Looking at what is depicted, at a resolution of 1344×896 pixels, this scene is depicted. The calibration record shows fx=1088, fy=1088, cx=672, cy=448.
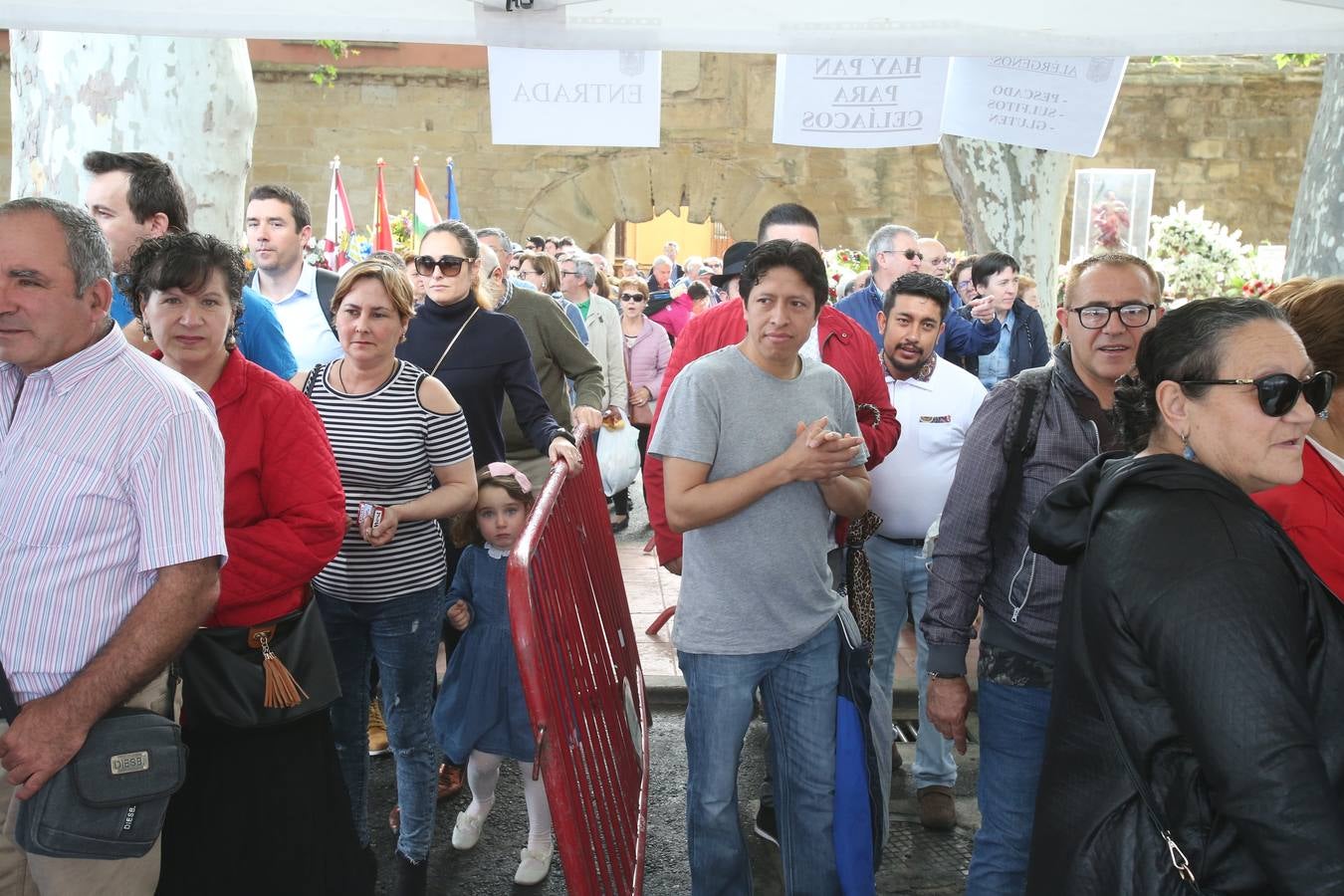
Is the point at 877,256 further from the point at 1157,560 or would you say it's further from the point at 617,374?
the point at 1157,560

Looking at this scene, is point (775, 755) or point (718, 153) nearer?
point (775, 755)

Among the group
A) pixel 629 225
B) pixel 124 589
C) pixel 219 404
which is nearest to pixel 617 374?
pixel 219 404

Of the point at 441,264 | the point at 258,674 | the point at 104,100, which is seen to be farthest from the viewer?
the point at 104,100

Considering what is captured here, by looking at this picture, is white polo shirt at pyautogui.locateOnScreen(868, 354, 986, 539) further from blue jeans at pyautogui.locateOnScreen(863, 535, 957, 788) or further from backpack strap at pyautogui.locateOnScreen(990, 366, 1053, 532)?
backpack strap at pyautogui.locateOnScreen(990, 366, 1053, 532)

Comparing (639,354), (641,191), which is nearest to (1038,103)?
(639,354)

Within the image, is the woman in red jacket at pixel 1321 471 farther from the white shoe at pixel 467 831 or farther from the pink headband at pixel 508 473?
the white shoe at pixel 467 831

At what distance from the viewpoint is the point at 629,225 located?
30062mm

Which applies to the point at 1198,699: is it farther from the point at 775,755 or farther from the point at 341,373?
the point at 341,373

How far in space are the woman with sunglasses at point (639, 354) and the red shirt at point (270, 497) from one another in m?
5.95

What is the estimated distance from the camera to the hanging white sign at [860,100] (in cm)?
488

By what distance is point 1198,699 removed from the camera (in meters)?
1.68

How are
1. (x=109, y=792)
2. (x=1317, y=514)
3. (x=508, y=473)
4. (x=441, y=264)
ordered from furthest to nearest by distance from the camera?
(x=441, y=264), (x=508, y=473), (x=1317, y=514), (x=109, y=792)

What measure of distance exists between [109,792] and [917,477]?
118 inches

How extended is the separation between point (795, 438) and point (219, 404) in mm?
1575
